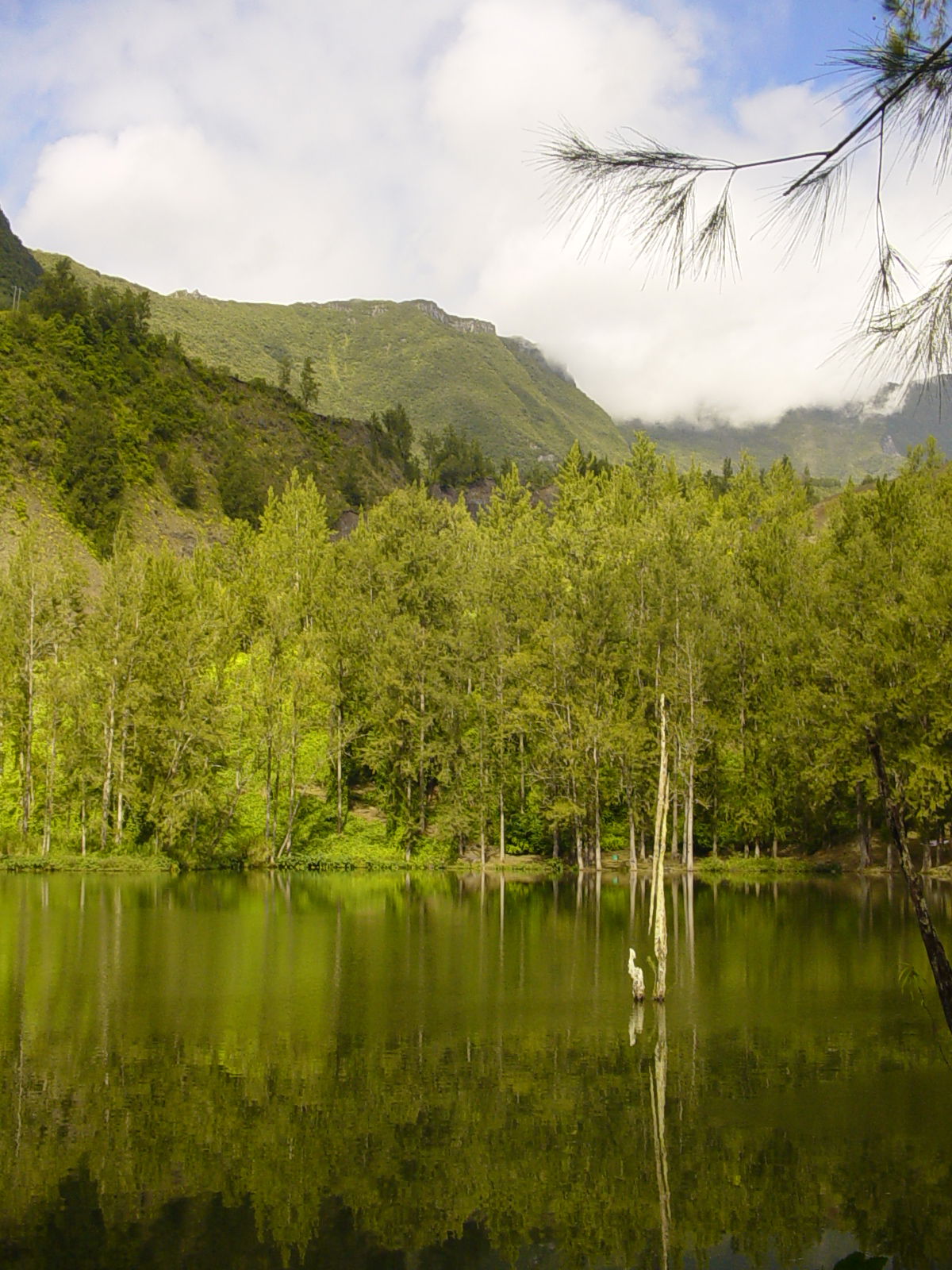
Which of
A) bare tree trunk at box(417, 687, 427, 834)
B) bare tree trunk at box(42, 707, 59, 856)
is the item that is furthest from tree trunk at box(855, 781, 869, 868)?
bare tree trunk at box(42, 707, 59, 856)

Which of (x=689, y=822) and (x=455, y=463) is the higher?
(x=455, y=463)

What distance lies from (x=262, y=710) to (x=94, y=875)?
39.8ft

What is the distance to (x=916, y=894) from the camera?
A: 6.89 m

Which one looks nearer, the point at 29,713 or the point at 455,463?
the point at 29,713

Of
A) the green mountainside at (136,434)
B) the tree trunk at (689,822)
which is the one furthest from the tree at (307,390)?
the tree trunk at (689,822)

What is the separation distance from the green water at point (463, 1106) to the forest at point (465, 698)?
24935mm

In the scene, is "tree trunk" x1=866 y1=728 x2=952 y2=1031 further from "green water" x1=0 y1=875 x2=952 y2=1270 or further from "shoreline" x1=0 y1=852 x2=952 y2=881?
"shoreline" x1=0 y1=852 x2=952 y2=881

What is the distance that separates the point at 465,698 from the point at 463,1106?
1721 inches

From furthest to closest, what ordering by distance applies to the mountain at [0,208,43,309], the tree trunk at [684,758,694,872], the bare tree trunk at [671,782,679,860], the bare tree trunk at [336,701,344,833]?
1. the mountain at [0,208,43,309]
2. the bare tree trunk at [336,701,344,833]
3. the tree trunk at [684,758,694,872]
4. the bare tree trunk at [671,782,679,860]

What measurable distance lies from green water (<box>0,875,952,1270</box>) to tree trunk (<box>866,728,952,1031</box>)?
6379mm

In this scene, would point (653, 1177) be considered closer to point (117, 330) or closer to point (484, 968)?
point (484, 968)

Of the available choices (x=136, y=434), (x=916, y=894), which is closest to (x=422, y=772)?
(x=916, y=894)

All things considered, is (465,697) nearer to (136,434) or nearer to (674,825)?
(674,825)

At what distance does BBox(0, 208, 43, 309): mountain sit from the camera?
161 metres
